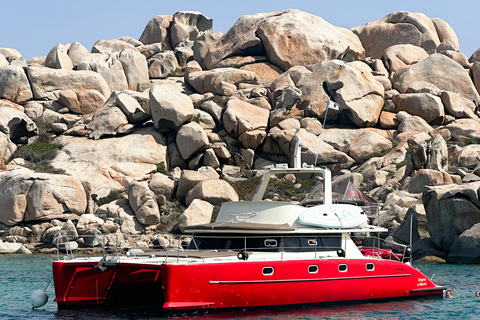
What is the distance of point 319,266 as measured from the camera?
20203mm

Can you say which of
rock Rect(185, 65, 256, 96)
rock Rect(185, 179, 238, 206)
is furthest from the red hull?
rock Rect(185, 65, 256, 96)

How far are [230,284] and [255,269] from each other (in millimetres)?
840

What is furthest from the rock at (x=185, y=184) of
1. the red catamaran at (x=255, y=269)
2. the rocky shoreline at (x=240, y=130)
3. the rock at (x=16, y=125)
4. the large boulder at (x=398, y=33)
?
the large boulder at (x=398, y=33)

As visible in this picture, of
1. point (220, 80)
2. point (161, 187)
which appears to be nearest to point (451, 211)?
point (161, 187)

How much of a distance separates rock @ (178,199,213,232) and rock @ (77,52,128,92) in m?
28.3

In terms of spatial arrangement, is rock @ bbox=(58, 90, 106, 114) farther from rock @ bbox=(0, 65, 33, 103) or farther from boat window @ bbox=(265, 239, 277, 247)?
boat window @ bbox=(265, 239, 277, 247)

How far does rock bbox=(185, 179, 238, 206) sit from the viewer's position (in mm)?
46094

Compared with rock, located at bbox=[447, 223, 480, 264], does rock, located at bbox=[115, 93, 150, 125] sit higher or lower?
higher

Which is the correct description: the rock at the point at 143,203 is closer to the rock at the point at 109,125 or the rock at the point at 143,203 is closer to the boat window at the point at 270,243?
the rock at the point at 109,125

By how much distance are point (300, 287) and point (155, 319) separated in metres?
4.20

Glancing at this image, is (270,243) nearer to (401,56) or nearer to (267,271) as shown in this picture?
(267,271)

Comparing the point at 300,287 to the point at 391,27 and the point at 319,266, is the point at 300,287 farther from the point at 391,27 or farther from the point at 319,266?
the point at 391,27

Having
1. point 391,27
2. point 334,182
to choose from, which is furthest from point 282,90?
point 391,27

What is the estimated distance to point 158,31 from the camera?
8838cm
